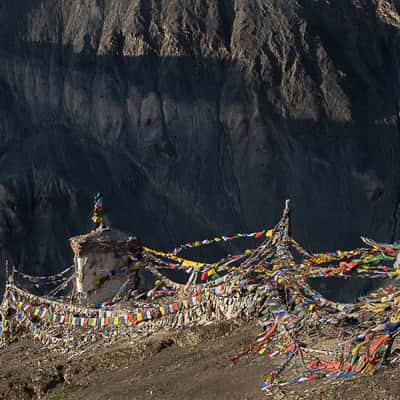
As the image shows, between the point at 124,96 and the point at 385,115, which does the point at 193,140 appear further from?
the point at 385,115

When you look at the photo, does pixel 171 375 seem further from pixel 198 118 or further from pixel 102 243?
pixel 198 118

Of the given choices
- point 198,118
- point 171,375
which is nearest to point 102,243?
point 171,375

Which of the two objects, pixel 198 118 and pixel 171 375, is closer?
pixel 171 375

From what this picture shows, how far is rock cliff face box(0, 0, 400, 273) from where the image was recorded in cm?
4419

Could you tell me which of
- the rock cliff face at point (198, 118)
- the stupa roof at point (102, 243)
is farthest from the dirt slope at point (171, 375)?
the rock cliff face at point (198, 118)

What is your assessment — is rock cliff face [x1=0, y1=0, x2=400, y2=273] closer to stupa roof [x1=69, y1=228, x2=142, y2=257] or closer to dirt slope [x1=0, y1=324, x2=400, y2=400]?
stupa roof [x1=69, y1=228, x2=142, y2=257]

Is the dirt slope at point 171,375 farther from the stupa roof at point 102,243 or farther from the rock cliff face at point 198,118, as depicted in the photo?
the rock cliff face at point 198,118

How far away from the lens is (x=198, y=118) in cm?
4912

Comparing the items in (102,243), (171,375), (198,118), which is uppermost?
(198,118)

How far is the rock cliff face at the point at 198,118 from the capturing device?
44188 mm

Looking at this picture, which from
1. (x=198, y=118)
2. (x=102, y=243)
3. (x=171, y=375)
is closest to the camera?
(x=171, y=375)

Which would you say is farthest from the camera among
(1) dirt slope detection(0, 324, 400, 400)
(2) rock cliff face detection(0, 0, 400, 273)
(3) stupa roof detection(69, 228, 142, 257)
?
(2) rock cliff face detection(0, 0, 400, 273)

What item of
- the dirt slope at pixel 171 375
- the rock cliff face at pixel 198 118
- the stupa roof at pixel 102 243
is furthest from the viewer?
the rock cliff face at pixel 198 118

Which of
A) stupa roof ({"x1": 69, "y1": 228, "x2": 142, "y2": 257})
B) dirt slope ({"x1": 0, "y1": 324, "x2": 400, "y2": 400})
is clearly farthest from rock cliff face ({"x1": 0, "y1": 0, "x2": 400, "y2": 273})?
dirt slope ({"x1": 0, "y1": 324, "x2": 400, "y2": 400})
